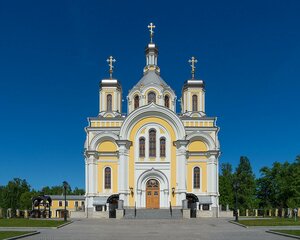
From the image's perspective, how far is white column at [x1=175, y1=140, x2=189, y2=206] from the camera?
46797 millimetres

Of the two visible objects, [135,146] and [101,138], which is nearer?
[135,146]

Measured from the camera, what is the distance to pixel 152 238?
20766 mm

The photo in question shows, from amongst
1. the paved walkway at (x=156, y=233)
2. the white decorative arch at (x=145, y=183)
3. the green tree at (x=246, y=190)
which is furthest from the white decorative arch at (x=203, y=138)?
the green tree at (x=246, y=190)

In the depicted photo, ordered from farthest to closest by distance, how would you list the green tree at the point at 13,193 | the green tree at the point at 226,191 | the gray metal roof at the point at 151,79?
1. the green tree at the point at 13,193
2. the green tree at the point at 226,191
3. the gray metal roof at the point at 151,79

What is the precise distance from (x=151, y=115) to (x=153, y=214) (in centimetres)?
1105

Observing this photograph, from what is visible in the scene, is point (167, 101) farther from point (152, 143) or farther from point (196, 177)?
point (196, 177)

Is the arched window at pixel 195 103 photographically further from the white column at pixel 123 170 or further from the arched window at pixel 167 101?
the white column at pixel 123 170

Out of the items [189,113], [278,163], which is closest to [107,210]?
[189,113]

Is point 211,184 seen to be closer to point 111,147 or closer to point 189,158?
point 189,158

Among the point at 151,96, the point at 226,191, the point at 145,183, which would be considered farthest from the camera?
the point at 226,191

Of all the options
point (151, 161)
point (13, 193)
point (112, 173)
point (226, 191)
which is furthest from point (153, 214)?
point (13, 193)

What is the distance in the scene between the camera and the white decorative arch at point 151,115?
159ft

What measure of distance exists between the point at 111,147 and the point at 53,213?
28.1 metres

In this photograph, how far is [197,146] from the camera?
4953 centimetres
